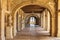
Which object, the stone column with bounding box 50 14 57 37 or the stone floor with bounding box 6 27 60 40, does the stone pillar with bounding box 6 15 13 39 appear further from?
the stone column with bounding box 50 14 57 37

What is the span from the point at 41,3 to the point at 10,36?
12.3 feet

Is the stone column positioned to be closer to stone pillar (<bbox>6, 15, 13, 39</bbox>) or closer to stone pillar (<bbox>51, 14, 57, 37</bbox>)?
stone pillar (<bbox>51, 14, 57, 37</bbox>)

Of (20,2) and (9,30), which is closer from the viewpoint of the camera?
(9,30)

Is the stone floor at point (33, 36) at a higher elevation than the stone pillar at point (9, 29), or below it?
below

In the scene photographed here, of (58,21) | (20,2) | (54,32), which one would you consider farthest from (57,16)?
(20,2)

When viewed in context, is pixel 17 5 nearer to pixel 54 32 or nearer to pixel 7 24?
pixel 7 24

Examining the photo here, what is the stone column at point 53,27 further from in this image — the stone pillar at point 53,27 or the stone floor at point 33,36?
the stone floor at point 33,36

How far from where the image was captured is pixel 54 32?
43.1ft

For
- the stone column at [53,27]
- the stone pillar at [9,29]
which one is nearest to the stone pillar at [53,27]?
the stone column at [53,27]

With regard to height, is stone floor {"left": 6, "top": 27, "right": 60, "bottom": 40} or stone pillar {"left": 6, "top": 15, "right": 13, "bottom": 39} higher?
stone pillar {"left": 6, "top": 15, "right": 13, "bottom": 39}

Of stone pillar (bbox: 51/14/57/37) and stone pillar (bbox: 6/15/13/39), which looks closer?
stone pillar (bbox: 6/15/13/39)

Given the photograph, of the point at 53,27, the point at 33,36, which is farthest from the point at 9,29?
the point at 53,27

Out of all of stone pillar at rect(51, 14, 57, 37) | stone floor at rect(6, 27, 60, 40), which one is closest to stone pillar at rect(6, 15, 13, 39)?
stone floor at rect(6, 27, 60, 40)

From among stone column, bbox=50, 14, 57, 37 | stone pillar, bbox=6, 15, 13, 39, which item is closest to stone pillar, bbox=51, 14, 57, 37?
stone column, bbox=50, 14, 57, 37
